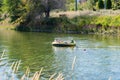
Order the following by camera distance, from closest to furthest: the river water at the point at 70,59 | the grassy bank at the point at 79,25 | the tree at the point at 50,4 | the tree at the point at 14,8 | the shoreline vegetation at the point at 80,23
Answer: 1. the river water at the point at 70,59
2. the grassy bank at the point at 79,25
3. the shoreline vegetation at the point at 80,23
4. the tree at the point at 50,4
5. the tree at the point at 14,8

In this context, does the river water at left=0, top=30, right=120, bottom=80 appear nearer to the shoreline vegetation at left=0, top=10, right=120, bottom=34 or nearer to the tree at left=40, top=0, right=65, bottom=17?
the shoreline vegetation at left=0, top=10, right=120, bottom=34

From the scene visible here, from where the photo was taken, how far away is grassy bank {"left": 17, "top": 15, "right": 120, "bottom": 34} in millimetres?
66125

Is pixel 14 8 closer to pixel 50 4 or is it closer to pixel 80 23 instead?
pixel 50 4

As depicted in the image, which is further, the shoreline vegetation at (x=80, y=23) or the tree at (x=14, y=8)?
the tree at (x=14, y=8)

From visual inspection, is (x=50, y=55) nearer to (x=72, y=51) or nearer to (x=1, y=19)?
(x=72, y=51)

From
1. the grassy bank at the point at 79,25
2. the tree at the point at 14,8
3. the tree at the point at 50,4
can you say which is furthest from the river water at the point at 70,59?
the tree at the point at 14,8

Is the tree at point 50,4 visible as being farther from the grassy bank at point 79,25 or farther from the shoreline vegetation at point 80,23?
the grassy bank at point 79,25

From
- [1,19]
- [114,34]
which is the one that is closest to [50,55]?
[114,34]

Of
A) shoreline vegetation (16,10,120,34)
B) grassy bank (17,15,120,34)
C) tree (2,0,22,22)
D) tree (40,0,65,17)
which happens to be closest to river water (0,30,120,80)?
grassy bank (17,15,120,34)

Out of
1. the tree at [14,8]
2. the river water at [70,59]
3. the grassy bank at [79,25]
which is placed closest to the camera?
the river water at [70,59]

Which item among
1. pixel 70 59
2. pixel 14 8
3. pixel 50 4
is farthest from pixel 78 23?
pixel 70 59

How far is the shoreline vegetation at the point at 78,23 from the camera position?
218 ft

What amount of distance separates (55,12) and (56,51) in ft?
125

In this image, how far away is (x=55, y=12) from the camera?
3164 inches
